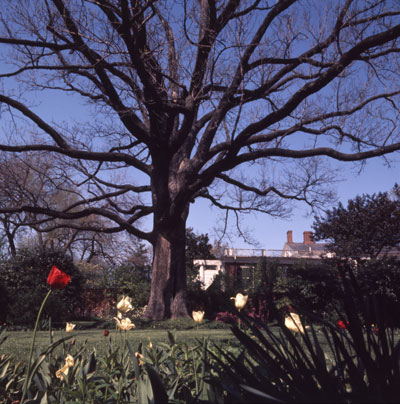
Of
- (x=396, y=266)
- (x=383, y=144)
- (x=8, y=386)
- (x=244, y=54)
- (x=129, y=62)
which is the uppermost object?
(x=244, y=54)

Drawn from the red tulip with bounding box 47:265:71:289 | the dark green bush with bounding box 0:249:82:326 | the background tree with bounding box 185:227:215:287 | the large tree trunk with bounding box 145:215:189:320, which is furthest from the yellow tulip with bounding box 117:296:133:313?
the background tree with bounding box 185:227:215:287

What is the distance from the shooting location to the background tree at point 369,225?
969 inches

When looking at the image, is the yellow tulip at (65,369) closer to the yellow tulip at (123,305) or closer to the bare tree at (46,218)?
the yellow tulip at (123,305)

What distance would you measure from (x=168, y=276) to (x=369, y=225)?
51.7 feet

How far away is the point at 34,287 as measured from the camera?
13.8 metres

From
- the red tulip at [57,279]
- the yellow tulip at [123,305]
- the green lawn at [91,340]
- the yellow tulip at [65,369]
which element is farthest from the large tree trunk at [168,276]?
the red tulip at [57,279]

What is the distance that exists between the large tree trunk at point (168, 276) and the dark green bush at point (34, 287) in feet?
10.0

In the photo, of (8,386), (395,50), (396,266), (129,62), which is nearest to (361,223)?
(396,266)

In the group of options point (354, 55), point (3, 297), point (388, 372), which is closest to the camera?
point (388, 372)

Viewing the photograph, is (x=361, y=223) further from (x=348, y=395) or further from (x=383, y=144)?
(x=348, y=395)

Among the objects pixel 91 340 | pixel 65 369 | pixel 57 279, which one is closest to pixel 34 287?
pixel 91 340

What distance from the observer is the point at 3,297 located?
1330 cm

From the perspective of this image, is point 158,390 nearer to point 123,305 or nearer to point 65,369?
point 65,369

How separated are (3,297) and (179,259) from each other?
591 cm
